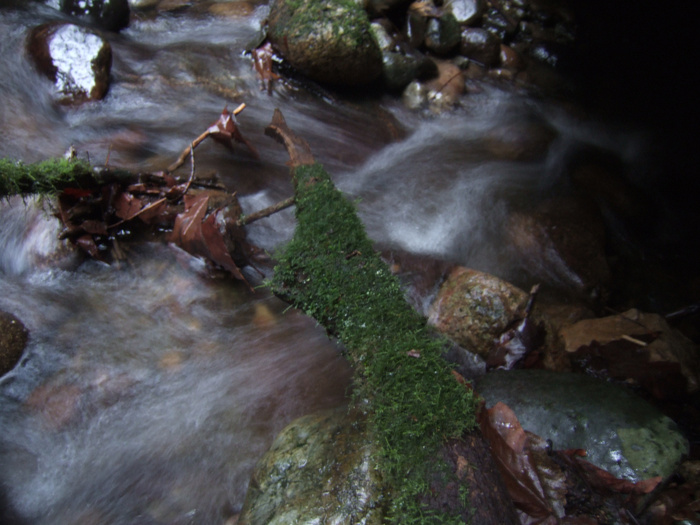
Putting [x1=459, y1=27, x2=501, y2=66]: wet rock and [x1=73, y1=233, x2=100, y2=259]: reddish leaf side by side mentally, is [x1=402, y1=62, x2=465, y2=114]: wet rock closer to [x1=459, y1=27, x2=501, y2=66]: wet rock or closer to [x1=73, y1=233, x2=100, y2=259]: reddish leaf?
[x1=459, y1=27, x2=501, y2=66]: wet rock

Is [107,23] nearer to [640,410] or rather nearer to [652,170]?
[640,410]

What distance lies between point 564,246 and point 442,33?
14.1ft

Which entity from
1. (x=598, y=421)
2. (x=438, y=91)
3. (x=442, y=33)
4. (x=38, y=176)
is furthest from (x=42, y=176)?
(x=442, y=33)

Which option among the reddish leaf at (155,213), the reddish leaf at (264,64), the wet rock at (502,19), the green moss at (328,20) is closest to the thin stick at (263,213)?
the reddish leaf at (155,213)

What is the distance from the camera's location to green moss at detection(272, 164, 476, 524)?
197 cm

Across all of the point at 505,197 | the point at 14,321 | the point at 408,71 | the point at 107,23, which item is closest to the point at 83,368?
the point at 14,321

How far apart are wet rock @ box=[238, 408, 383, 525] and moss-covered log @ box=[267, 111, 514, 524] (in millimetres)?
104

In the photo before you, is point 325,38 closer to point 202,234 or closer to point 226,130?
point 226,130

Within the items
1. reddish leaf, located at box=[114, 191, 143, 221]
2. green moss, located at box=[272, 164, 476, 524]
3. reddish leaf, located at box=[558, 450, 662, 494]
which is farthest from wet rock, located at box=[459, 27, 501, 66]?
reddish leaf, located at box=[558, 450, 662, 494]

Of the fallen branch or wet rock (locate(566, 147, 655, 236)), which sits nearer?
the fallen branch

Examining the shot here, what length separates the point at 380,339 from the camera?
2.43 meters

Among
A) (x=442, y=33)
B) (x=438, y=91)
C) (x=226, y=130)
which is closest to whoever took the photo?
(x=226, y=130)

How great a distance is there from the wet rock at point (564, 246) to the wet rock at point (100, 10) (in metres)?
5.70

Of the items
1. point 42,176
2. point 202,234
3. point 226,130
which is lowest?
point 202,234
